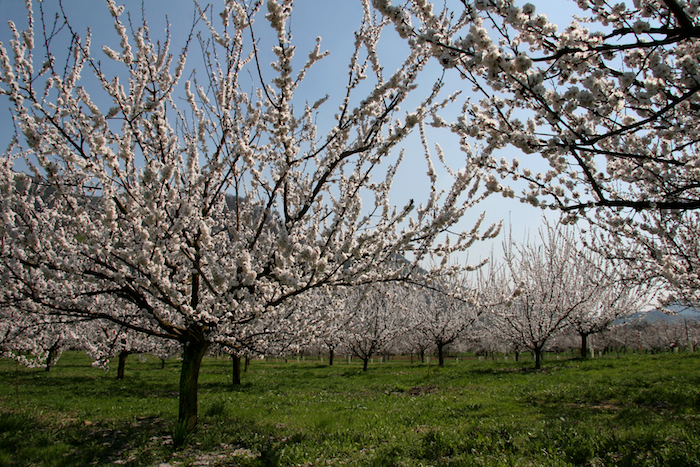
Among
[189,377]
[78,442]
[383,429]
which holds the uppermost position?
[189,377]

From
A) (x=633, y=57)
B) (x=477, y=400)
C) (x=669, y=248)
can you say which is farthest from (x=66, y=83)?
(x=669, y=248)

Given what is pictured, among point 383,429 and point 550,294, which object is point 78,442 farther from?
point 550,294

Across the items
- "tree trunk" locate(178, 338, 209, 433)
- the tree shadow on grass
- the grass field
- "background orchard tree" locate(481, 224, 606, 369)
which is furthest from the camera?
"background orchard tree" locate(481, 224, 606, 369)

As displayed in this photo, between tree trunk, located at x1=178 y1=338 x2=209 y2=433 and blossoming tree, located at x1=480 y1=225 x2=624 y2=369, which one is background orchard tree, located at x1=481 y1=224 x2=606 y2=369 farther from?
tree trunk, located at x1=178 y1=338 x2=209 y2=433

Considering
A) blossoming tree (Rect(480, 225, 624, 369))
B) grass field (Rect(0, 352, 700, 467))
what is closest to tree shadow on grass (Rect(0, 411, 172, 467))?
grass field (Rect(0, 352, 700, 467))

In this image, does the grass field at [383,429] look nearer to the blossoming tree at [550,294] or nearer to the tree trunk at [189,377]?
the tree trunk at [189,377]

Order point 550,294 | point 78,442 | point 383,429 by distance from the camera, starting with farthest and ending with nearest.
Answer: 1. point 550,294
2. point 383,429
3. point 78,442

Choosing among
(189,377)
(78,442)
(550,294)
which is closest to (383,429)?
(189,377)

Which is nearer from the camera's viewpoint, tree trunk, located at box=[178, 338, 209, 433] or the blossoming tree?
tree trunk, located at box=[178, 338, 209, 433]

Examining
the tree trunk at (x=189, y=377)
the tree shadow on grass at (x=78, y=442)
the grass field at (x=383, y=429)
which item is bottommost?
the grass field at (x=383, y=429)

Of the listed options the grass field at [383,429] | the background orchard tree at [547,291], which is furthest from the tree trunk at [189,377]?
the background orchard tree at [547,291]

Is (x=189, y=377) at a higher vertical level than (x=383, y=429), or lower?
higher

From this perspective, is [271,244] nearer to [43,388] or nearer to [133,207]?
[133,207]

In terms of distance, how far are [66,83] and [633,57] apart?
641 cm
